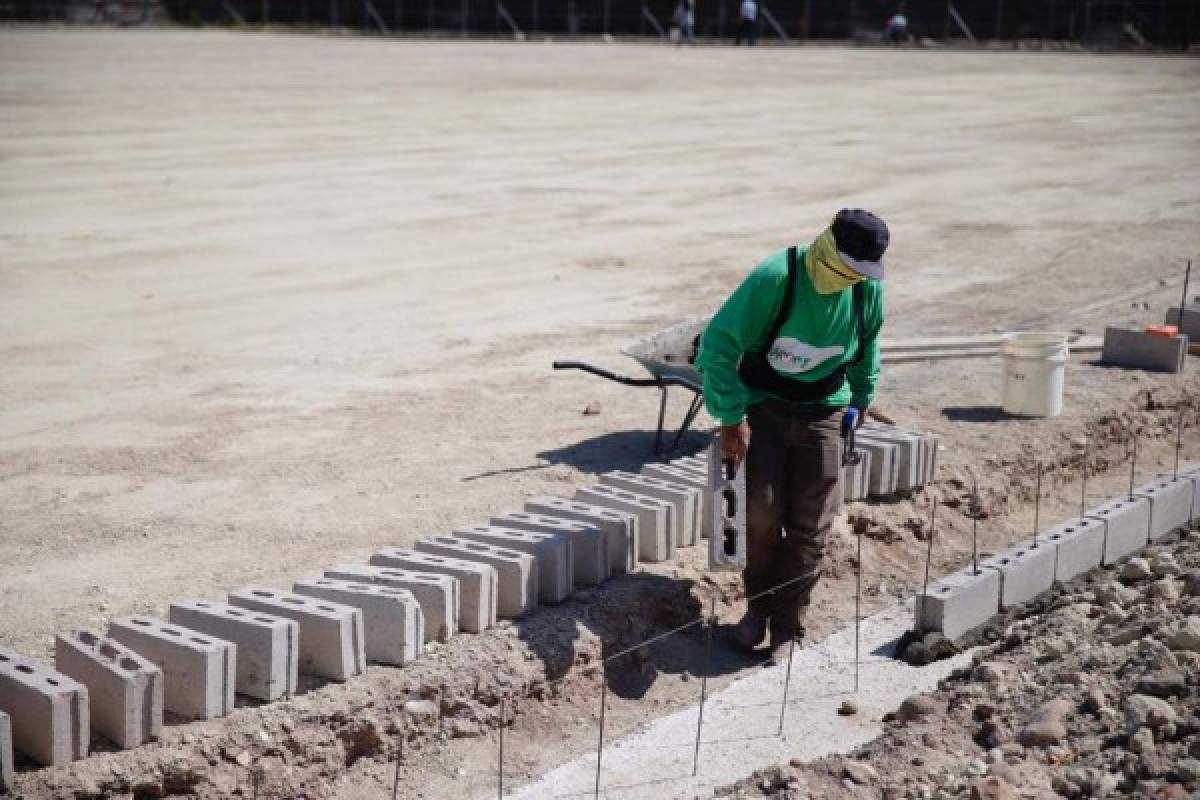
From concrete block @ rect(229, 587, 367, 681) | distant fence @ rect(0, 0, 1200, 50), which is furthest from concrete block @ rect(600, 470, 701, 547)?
distant fence @ rect(0, 0, 1200, 50)

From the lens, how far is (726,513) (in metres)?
6.25

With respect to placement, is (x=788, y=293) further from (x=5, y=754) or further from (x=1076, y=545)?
(x=5, y=754)

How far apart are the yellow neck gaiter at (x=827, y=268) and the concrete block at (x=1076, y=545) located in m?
2.01

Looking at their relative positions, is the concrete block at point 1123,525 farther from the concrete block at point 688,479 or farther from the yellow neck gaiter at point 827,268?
the yellow neck gaiter at point 827,268

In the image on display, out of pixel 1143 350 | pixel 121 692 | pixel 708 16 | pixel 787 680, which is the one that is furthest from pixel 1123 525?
pixel 708 16

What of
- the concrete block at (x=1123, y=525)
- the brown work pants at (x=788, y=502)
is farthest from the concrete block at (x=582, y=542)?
the concrete block at (x=1123, y=525)

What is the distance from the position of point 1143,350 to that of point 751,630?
4.75m

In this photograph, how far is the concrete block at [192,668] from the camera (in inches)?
204

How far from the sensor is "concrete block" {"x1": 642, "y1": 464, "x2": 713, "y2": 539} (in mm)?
7137

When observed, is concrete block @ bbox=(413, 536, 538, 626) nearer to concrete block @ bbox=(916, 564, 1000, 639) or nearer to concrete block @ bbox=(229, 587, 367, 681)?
concrete block @ bbox=(229, 587, 367, 681)

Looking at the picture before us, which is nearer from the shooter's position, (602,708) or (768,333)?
(602,708)

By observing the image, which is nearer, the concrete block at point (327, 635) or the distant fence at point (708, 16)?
the concrete block at point (327, 635)

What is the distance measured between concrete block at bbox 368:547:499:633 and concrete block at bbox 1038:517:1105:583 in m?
2.69

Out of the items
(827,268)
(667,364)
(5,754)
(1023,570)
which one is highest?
(827,268)
